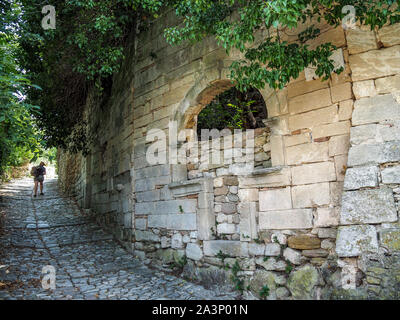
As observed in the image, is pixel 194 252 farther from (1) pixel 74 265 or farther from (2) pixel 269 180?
(1) pixel 74 265

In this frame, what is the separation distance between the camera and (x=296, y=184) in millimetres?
3582

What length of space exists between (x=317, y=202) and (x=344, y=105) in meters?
1.07

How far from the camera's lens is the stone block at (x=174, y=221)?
179 inches

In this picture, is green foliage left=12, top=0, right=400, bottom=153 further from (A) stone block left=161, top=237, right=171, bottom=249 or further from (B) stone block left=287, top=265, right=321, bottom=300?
(A) stone block left=161, top=237, right=171, bottom=249

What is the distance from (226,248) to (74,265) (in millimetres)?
2661

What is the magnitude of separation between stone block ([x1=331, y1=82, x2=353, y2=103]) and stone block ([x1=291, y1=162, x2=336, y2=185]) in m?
0.71

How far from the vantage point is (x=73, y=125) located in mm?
9555

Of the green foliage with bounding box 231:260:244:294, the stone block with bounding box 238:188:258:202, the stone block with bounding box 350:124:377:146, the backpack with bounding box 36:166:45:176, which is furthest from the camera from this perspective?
the backpack with bounding box 36:166:45:176

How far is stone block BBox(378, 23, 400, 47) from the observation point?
317 cm

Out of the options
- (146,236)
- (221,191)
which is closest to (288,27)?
(221,191)

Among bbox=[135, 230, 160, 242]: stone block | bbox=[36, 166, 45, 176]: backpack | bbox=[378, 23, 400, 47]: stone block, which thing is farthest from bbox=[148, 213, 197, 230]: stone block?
bbox=[36, 166, 45, 176]: backpack

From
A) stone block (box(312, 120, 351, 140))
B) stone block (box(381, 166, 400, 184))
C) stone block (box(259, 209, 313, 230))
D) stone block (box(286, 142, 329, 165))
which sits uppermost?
stone block (box(312, 120, 351, 140))

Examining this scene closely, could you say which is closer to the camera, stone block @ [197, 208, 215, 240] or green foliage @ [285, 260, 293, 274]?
green foliage @ [285, 260, 293, 274]

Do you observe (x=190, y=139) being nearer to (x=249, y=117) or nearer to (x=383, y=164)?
(x=249, y=117)
